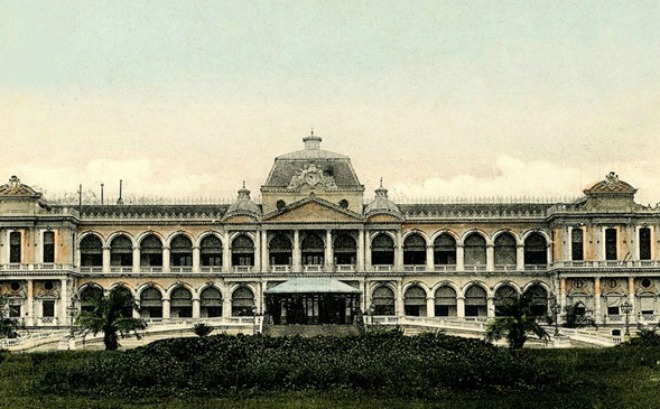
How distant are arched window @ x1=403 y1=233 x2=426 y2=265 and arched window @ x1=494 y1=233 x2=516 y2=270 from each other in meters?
4.91

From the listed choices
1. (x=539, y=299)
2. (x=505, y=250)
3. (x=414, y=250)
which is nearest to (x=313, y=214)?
(x=414, y=250)

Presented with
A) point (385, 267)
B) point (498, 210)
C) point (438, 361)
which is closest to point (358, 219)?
point (385, 267)

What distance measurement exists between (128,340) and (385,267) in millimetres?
20812

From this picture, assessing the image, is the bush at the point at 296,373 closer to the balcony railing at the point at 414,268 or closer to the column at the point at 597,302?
the column at the point at 597,302

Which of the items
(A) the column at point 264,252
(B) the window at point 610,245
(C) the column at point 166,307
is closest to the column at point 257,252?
(A) the column at point 264,252

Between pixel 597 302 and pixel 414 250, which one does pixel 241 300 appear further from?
pixel 597 302

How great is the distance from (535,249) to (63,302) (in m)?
Result: 31.2

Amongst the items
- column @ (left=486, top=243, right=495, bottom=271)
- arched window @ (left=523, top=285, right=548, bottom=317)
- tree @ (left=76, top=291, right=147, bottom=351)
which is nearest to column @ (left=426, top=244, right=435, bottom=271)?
column @ (left=486, top=243, right=495, bottom=271)

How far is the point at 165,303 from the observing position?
76.9m

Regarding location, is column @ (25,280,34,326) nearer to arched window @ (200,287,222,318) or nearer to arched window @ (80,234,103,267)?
arched window @ (80,234,103,267)

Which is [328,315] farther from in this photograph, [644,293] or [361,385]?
[361,385]

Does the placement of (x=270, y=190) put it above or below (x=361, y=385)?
above

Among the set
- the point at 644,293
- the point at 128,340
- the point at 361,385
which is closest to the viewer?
the point at 361,385

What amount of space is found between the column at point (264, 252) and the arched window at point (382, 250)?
23.2 feet
